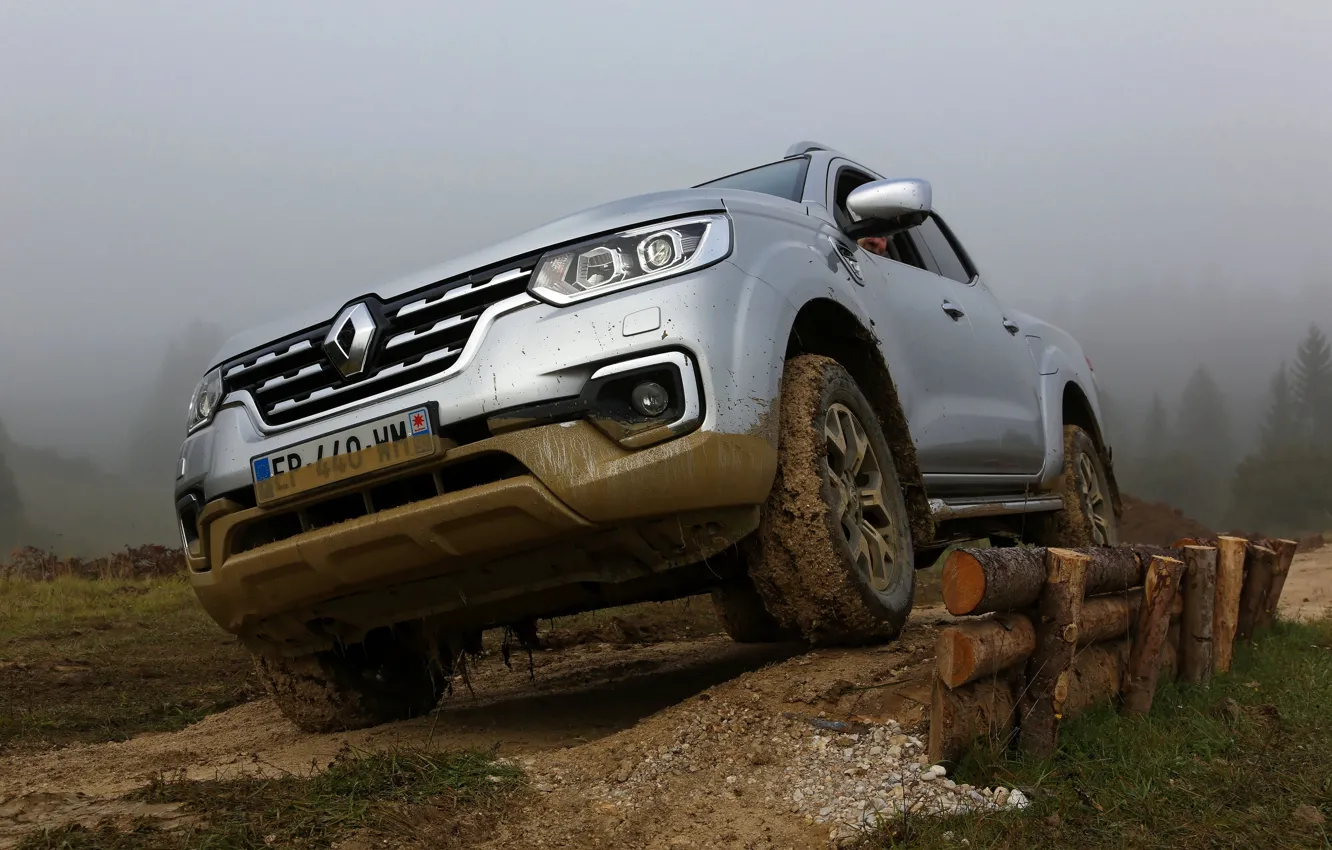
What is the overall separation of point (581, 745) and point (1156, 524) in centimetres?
1783

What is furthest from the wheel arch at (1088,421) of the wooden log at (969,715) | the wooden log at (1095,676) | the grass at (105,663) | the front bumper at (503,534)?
the grass at (105,663)

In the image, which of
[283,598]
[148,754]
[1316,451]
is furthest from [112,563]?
[1316,451]

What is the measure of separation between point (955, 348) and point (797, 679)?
2.07 m

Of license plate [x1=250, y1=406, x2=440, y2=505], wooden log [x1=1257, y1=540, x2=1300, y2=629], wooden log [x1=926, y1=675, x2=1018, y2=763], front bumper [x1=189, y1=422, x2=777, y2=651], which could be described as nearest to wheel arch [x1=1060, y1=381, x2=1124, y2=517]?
wooden log [x1=1257, y1=540, x2=1300, y2=629]

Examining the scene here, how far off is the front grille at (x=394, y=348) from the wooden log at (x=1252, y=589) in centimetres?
400

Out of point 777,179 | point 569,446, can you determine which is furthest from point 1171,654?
point 569,446

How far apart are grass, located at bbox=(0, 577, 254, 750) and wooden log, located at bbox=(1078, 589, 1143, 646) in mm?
3769

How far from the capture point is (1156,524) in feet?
62.7

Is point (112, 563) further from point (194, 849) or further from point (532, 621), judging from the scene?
point (194, 849)

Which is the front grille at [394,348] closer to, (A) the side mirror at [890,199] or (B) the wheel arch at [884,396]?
(B) the wheel arch at [884,396]

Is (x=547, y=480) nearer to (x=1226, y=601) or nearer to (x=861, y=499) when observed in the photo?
(x=861, y=499)

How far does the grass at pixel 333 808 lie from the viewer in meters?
2.43

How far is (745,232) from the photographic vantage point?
131 inches

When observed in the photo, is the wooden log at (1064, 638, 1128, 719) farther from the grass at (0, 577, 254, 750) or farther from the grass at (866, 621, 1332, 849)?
the grass at (0, 577, 254, 750)
